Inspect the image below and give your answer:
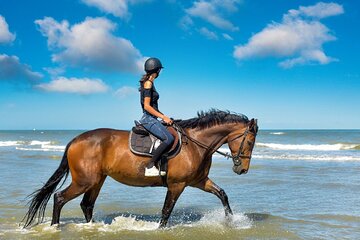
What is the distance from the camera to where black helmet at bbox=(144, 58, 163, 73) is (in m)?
6.39

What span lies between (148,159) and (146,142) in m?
0.30

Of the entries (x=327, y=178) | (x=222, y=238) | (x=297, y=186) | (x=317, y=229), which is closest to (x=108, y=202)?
(x=222, y=238)

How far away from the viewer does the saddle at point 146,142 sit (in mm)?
6441

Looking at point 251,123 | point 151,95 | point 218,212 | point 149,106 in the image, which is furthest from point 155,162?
point 218,212

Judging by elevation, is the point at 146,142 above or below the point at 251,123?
below

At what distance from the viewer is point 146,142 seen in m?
6.51

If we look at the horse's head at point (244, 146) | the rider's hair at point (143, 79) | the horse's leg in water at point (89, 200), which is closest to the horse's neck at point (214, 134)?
the horse's head at point (244, 146)

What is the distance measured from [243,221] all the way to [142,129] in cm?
267

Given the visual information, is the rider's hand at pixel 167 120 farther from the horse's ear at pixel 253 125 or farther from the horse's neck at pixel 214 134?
the horse's ear at pixel 253 125

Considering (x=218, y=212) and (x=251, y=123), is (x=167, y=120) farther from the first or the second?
(x=218, y=212)

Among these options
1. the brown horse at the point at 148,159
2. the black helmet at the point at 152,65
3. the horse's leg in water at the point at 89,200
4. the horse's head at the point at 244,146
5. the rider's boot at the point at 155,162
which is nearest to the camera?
the rider's boot at the point at 155,162

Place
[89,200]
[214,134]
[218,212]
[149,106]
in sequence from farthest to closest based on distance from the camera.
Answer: [218,212], [89,200], [214,134], [149,106]

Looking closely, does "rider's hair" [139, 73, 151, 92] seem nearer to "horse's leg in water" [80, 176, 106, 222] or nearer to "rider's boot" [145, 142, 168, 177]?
"rider's boot" [145, 142, 168, 177]

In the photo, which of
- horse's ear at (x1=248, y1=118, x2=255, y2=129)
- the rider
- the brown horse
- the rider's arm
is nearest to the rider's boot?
the rider
